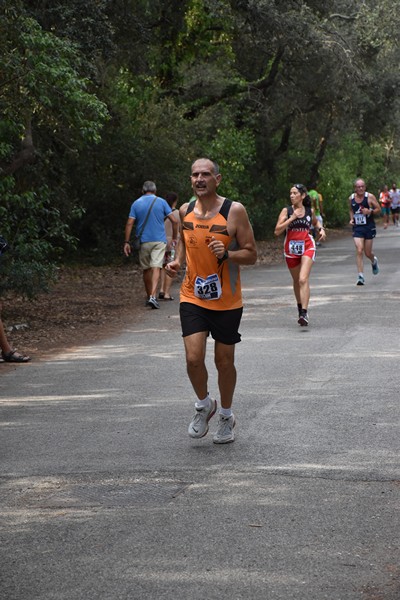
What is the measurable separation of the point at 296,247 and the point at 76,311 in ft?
14.2

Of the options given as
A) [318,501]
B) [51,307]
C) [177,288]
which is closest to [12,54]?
[51,307]

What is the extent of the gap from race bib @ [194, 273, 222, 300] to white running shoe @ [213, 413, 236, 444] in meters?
0.84

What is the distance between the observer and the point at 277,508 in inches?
236

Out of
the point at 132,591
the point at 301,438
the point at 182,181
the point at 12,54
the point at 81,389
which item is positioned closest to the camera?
the point at 132,591

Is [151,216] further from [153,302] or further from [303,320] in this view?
[303,320]

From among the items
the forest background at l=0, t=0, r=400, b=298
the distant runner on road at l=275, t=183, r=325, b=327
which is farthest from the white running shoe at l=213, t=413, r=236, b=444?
the forest background at l=0, t=0, r=400, b=298

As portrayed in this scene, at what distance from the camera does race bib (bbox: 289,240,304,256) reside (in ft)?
47.6

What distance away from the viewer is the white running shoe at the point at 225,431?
7.72 meters

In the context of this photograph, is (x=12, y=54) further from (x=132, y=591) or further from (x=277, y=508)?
(x=132, y=591)

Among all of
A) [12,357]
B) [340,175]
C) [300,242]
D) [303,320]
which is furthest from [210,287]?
[340,175]

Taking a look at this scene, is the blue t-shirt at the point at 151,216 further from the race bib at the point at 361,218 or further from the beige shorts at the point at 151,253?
the race bib at the point at 361,218

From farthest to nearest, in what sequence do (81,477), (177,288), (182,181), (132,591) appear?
(182,181), (177,288), (81,477), (132,591)

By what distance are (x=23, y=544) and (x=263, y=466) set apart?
1.97 meters

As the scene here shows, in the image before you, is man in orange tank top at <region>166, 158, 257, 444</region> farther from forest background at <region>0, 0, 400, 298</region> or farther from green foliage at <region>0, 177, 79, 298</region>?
green foliage at <region>0, 177, 79, 298</region>
